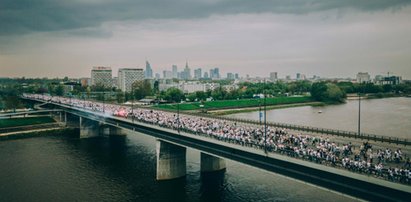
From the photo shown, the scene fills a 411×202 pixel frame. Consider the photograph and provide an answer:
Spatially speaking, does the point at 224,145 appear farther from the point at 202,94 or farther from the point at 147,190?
the point at 202,94

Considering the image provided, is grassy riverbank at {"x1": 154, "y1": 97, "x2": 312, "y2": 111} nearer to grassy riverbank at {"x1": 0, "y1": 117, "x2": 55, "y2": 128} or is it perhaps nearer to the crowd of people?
grassy riverbank at {"x1": 0, "y1": 117, "x2": 55, "y2": 128}

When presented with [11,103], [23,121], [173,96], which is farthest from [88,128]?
[173,96]

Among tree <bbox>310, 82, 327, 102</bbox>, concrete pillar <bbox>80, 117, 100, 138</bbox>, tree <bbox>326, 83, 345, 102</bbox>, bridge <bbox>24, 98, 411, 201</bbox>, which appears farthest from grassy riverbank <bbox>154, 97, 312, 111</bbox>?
bridge <bbox>24, 98, 411, 201</bbox>

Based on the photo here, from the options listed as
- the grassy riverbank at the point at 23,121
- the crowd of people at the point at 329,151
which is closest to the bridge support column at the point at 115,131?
the grassy riverbank at the point at 23,121

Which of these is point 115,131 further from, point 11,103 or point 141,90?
point 141,90

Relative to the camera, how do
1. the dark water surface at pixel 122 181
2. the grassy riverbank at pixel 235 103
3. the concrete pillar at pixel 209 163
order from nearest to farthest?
the dark water surface at pixel 122 181, the concrete pillar at pixel 209 163, the grassy riverbank at pixel 235 103

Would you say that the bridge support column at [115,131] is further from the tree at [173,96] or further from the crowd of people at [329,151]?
the tree at [173,96]

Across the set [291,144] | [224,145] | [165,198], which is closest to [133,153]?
[165,198]
